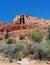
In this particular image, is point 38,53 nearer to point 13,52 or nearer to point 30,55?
point 30,55

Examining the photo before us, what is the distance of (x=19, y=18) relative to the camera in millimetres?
74812

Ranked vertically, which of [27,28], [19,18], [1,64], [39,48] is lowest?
[1,64]

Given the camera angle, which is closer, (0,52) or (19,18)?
(0,52)

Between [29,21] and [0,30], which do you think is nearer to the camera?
[0,30]

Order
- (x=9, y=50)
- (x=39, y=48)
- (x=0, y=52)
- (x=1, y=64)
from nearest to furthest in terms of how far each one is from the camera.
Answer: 1. (x=1, y=64)
2. (x=39, y=48)
3. (x=9, y=50)
4. (x=0, y=52)

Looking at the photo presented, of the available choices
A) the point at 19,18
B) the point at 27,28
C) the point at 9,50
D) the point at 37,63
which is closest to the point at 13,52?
the point at 9,50

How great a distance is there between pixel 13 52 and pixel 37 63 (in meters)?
4.70

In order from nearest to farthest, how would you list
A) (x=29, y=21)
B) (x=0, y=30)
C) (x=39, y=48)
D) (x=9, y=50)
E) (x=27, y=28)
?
(x=39, y=48)
(x=9, y=50)
(x=27, y=28)
(x=0, y=30)
(x=29, y=21)

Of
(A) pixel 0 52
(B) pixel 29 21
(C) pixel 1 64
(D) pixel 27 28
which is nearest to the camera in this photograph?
(C) pixel 1 64

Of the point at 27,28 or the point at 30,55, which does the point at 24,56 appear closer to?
the point at 30,55

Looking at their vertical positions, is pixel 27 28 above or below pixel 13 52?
above

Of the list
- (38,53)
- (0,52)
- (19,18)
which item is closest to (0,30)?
(19,18)

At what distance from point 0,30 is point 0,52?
44.9 meters

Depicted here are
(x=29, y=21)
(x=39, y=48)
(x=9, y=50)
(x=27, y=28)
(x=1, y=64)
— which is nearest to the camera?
(x=1, y=64)
